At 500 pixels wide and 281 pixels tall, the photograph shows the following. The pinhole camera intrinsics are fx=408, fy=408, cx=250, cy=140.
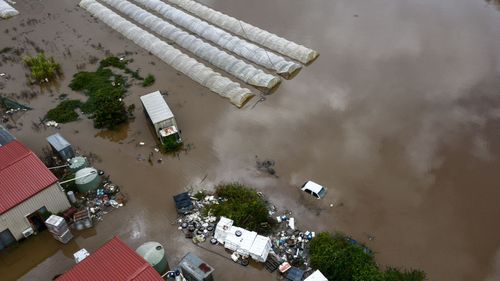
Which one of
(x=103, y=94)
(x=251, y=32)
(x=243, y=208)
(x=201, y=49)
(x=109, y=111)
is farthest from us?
(x=251, y=32)

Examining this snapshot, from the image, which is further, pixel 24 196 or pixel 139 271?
pixel 24 196

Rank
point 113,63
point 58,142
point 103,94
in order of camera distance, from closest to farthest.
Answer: point 58,142
point 103,94
point 113,63

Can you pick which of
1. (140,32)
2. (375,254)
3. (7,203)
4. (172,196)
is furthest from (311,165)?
(140,32)

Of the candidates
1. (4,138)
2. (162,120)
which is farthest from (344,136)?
(4,138)

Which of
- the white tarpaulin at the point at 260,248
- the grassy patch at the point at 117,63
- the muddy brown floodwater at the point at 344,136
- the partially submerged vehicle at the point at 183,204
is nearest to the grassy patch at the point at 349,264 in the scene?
the muddy brown floodwater at the point at 344,136

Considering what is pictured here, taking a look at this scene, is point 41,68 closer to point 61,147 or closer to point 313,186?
point 61,147

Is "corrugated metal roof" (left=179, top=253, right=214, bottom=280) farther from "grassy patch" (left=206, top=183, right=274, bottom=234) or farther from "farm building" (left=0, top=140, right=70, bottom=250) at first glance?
"farm building" (left=0, top=140, right=70, bottom=250)
